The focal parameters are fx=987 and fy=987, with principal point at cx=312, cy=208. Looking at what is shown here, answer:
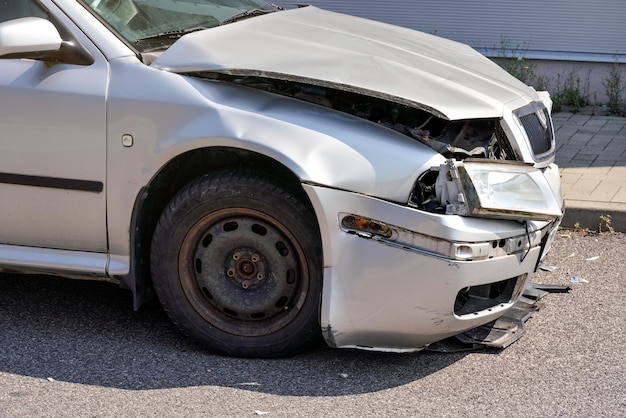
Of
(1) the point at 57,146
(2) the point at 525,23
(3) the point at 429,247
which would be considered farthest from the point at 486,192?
(2) the point at 525,23

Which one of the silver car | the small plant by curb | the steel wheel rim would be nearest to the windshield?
the silver car

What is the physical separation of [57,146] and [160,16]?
889 millimetres

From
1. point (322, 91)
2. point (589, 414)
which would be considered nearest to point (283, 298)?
point (322, 91)

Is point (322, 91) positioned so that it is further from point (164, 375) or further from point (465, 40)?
point (465, 40)

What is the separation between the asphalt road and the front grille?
2.75 ft

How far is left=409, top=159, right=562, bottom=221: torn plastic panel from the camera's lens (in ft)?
12.9

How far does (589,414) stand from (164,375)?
1.74 m

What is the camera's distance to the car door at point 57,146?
420 cm

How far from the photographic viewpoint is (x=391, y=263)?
12.9 feet

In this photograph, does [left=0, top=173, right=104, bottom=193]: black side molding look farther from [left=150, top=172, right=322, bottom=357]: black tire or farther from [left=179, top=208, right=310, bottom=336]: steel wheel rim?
[left=179, top=208, right=310, bottom=336]: steel wheel rim

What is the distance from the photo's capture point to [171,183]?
14.3 feet

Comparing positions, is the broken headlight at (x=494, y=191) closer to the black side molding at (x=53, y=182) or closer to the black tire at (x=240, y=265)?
the black tire at (x=240, y=265)

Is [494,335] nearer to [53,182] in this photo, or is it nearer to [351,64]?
[351,64]

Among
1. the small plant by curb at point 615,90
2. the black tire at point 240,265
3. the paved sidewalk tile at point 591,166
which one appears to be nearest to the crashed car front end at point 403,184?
the black tire at point 240,265
